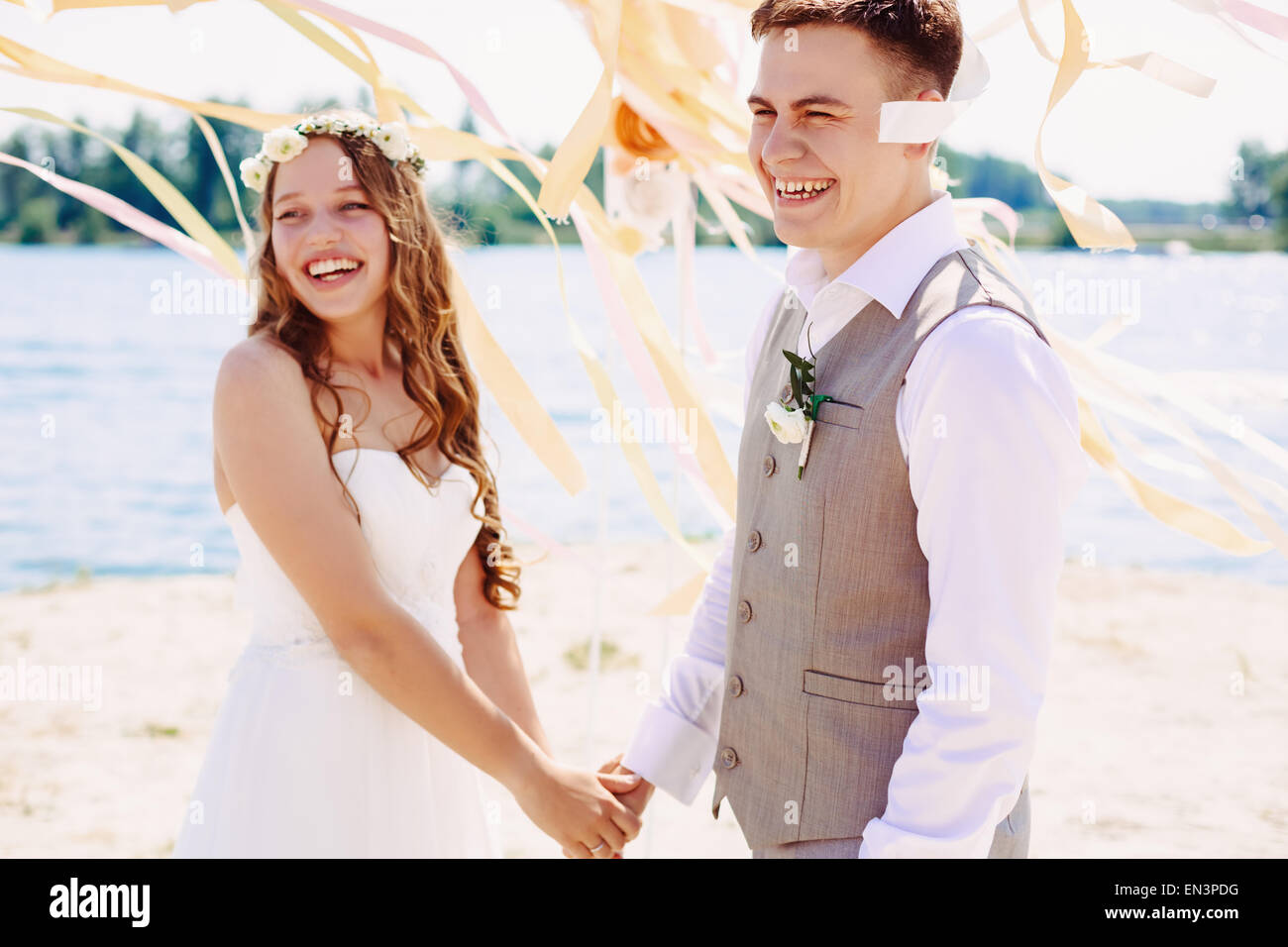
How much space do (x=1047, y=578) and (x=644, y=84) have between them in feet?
4.83

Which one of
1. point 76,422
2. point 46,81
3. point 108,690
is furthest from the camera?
point 76,422

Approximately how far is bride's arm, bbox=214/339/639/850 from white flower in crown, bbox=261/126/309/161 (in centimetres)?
43

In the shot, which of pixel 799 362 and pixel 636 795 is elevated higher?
pixel 799 362

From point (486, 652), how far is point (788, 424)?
3.54 feet

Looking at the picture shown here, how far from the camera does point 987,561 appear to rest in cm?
147

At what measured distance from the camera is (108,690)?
5.68m

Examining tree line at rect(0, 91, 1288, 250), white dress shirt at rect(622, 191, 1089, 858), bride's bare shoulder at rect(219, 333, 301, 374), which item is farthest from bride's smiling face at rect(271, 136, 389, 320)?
tree line at rect(0, 91, 1288, 250)

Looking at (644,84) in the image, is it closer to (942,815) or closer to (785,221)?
(785,221)

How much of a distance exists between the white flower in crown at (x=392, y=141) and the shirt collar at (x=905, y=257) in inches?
43.0

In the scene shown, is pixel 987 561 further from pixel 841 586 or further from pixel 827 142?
pixel 827 142

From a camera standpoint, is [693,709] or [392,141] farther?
[392,141]

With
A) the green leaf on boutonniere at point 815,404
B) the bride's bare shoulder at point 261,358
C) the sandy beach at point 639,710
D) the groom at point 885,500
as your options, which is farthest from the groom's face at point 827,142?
the sandy beach at point 639,710

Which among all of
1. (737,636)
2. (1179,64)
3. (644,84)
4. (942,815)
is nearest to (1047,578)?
(942,815)

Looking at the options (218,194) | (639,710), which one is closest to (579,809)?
(639,710)
